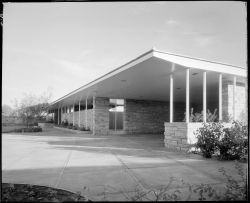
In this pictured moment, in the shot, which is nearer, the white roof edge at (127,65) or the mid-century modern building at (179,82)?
the white roof edge at (127,65)

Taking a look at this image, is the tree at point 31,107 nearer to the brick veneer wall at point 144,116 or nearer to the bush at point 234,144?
the brick veneer wall at point 144,116

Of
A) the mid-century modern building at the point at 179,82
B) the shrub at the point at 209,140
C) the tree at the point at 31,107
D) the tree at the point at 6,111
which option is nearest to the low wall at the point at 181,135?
the mid-century modern building at the point at 179,82

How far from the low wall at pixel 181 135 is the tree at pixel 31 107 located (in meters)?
16.6

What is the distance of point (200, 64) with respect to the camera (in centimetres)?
856

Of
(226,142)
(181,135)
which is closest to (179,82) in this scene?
(181,135)

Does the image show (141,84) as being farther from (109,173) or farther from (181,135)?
(109,173)

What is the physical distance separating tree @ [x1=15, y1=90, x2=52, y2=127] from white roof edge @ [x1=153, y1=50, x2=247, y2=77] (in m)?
17.6

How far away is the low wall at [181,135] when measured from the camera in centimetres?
789

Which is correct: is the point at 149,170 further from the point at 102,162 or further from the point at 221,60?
the point at 221,60

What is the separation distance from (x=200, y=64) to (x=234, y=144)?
3.52 metres

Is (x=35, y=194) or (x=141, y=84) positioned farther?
(x=141, y=84)

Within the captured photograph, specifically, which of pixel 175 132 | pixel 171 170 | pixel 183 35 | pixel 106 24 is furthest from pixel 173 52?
pixel 171 170

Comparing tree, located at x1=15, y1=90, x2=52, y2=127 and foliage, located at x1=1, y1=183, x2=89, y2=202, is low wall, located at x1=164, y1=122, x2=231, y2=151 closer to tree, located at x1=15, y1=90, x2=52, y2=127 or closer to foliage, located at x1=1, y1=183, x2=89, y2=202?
foliage, located at x1=1, y1=183, x2=89, y2=202

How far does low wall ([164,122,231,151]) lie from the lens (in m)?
7.89
